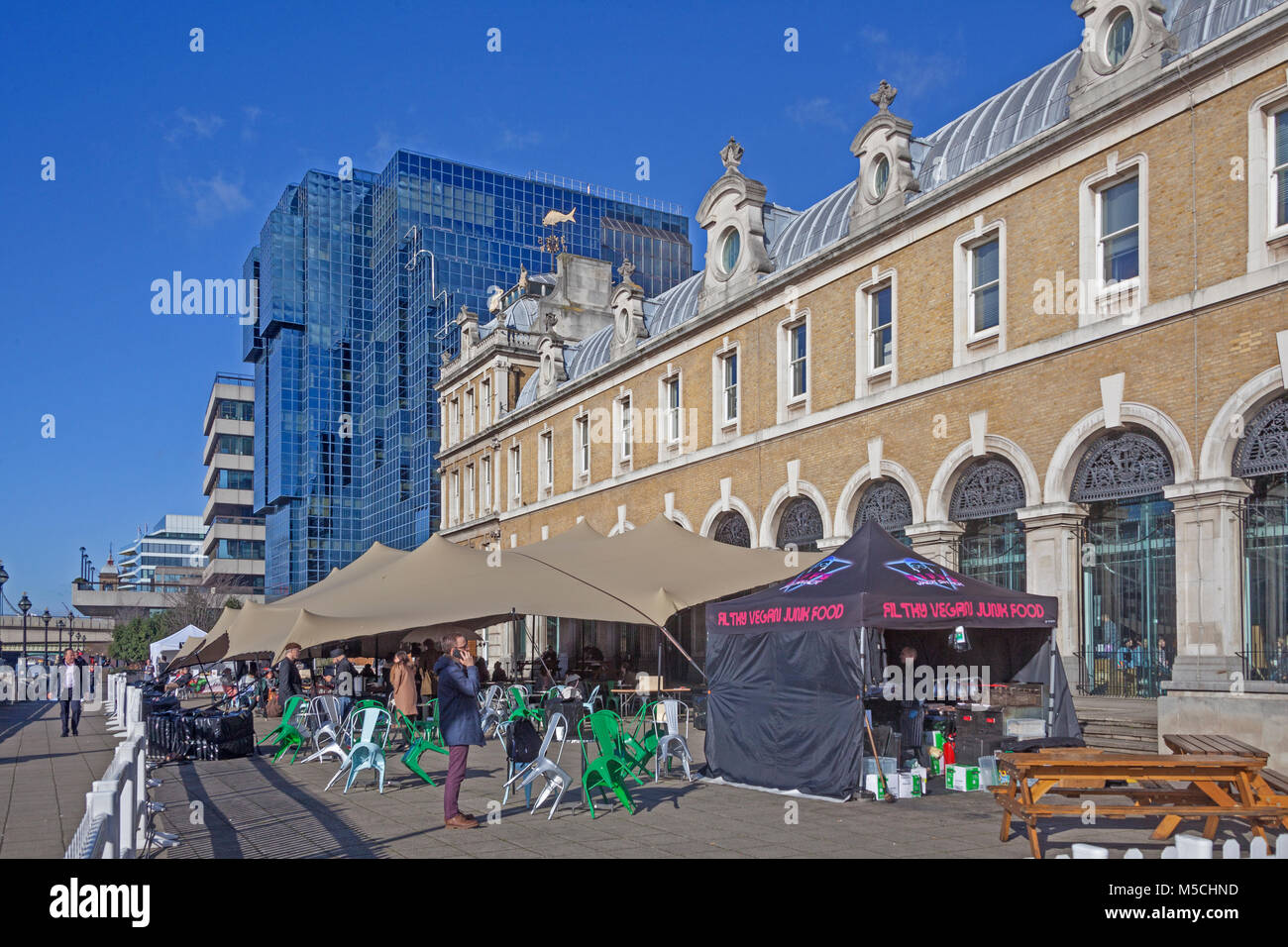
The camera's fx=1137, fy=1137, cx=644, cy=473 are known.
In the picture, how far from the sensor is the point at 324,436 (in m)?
103

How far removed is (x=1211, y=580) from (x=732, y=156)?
17.2m

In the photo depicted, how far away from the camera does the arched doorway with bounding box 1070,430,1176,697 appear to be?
1733 cm

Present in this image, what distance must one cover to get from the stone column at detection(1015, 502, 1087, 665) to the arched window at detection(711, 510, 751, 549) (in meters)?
9.99

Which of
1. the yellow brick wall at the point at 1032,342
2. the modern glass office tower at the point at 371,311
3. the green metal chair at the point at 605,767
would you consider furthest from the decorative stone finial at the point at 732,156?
the modern glass office tower at the point at 371,311

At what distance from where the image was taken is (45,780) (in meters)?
15.6

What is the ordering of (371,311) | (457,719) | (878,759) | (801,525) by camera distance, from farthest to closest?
(371,311) < (801,525) < (878,759) < (457,719)

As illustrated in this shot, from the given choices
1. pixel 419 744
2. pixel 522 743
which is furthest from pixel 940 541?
pixel 522 743

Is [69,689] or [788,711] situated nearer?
[788,711]

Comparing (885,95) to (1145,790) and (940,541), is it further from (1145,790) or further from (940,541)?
(1145,790)

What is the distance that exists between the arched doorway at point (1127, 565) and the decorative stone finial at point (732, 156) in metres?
13.8

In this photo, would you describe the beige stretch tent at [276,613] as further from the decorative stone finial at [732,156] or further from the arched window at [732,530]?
the decorative stone finial at [732,156]

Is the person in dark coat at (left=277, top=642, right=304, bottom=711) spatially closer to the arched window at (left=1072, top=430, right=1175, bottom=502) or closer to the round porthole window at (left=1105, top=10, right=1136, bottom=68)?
the arched window at (left=1072, top=430, right=1175, bottom=502)

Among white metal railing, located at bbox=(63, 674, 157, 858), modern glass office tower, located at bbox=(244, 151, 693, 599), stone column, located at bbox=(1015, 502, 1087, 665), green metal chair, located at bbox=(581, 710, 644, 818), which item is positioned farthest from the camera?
modern glass office tower, located at bbox=(244, 151, 693, 599)

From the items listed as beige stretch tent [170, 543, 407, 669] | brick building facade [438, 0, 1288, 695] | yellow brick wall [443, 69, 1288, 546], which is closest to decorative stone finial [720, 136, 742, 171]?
brick building facade [438, 0, 1288, 695]
